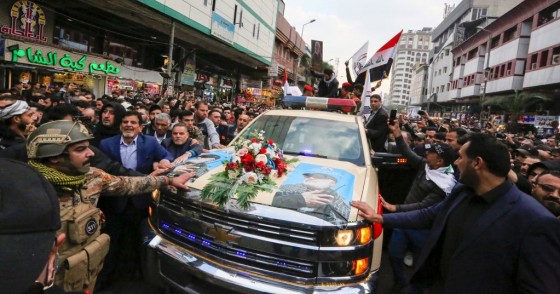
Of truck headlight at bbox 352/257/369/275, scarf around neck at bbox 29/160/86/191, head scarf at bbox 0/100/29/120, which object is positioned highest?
head scarf at bbox 0/100/29/120

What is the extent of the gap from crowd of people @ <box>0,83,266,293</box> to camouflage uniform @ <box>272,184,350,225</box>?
0.89m

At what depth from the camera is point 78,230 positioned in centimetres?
219

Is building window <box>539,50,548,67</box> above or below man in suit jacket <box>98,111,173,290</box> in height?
above

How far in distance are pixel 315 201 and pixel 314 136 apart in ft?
5.76

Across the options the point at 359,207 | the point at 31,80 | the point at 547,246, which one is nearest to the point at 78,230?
the point at 359,207

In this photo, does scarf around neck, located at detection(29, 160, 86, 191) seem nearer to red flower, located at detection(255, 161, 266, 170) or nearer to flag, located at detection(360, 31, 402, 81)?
red flower, located at detection(255, 161, 266, 170)

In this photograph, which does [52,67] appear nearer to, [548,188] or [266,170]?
[266,170]

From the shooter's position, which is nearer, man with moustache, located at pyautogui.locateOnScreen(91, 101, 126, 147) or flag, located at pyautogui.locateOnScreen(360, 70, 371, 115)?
man with moustache, located at pyautogui.locateOnScreen(91, 101, 126, 147)

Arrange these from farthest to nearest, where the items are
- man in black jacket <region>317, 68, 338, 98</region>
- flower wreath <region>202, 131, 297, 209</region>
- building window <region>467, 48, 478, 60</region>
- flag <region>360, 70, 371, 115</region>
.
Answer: building window <region>467, 48, 478, 60</region>
man in black jacket <region>317, 68, 338, 98</region>
flag <region>360, 70, 371, 115</region>
flower wreath <region>202, 131, 297, 209</region>

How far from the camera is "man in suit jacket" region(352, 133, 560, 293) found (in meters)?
1.85

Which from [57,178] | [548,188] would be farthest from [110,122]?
[548,188]

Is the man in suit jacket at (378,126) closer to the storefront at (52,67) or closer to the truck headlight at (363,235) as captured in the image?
the truck headlight at (363,235)

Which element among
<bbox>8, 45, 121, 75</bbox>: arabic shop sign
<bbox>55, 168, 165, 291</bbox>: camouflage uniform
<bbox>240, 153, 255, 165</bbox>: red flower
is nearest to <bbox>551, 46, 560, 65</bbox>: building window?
<bbox>8, 45, 121, 75</bbox>: arabic shop sign

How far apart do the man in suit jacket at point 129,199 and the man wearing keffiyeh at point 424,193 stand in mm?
2605
